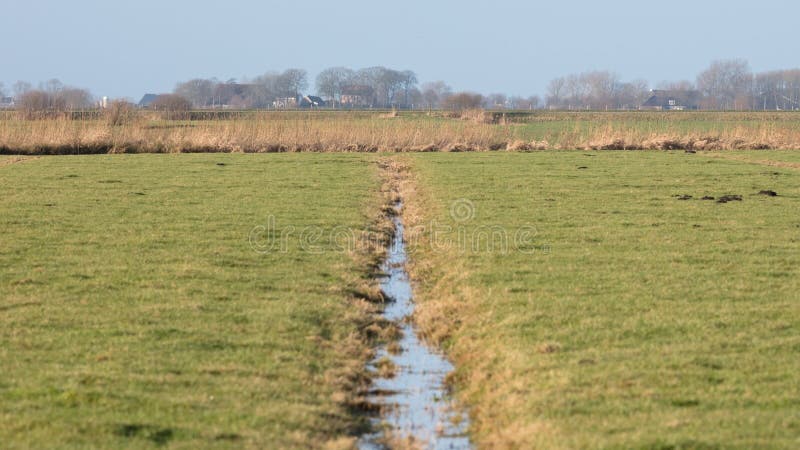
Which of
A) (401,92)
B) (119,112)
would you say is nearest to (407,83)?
(401,92)

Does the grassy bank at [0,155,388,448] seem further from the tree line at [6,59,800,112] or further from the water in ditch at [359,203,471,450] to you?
the tree line at [6,59,800,112]

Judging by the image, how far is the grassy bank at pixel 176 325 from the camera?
6734 mm

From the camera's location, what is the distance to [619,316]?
31.8ft

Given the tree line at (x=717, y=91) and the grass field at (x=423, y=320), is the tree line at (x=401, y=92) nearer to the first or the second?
the tree line at (x=717, y=91)

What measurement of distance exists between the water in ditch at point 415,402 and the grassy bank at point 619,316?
20cm

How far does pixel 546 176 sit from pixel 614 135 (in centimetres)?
1536

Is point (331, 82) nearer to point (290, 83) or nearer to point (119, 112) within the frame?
point (290, 83)

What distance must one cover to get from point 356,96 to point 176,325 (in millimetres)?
138792

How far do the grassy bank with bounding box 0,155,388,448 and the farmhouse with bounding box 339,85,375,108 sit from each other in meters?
128

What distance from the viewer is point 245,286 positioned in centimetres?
1156

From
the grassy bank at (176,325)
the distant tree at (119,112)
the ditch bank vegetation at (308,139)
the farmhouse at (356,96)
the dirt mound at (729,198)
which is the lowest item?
the grassy bank at (176,325)

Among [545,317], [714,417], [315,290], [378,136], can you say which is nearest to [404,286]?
[315,290]

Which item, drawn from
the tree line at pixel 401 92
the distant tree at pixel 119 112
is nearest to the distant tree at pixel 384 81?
the tree line at pixel 401 92

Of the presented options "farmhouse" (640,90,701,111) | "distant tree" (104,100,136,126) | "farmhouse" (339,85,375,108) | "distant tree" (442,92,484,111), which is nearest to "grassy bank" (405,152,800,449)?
"distant tree" (104,100,136,126)
